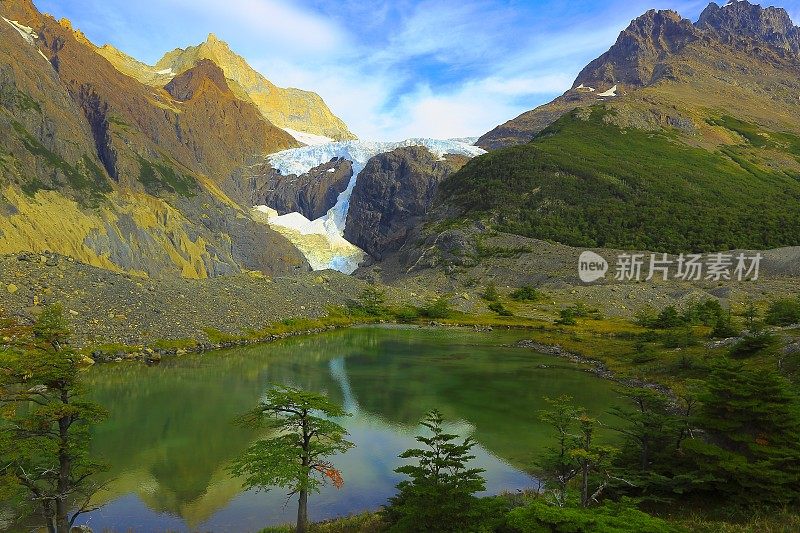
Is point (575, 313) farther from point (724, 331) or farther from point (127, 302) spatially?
point (127, 302)

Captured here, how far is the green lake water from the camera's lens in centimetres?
2027

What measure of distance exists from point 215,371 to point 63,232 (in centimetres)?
16058

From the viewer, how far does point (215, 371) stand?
151ft

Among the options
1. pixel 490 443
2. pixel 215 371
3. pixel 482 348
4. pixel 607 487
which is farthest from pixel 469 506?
pixel 482 348

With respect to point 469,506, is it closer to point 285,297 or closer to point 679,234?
point 285,297

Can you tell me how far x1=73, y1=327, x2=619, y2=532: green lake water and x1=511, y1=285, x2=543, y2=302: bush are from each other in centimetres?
5309

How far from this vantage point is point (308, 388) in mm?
41156

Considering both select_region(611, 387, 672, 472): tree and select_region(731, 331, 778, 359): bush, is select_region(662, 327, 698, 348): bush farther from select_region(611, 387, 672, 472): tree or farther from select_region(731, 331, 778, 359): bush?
select_region(611, 387, 672, 472): tree

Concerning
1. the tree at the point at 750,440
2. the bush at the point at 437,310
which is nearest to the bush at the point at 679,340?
the tree at the point at 750,440

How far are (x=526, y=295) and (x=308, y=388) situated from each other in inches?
3284

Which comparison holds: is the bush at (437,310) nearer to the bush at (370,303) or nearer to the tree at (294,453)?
the bush at (370,303)

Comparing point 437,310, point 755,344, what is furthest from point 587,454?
point 437,310

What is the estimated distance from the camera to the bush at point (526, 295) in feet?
375

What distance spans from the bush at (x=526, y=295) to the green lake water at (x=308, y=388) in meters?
53.1
